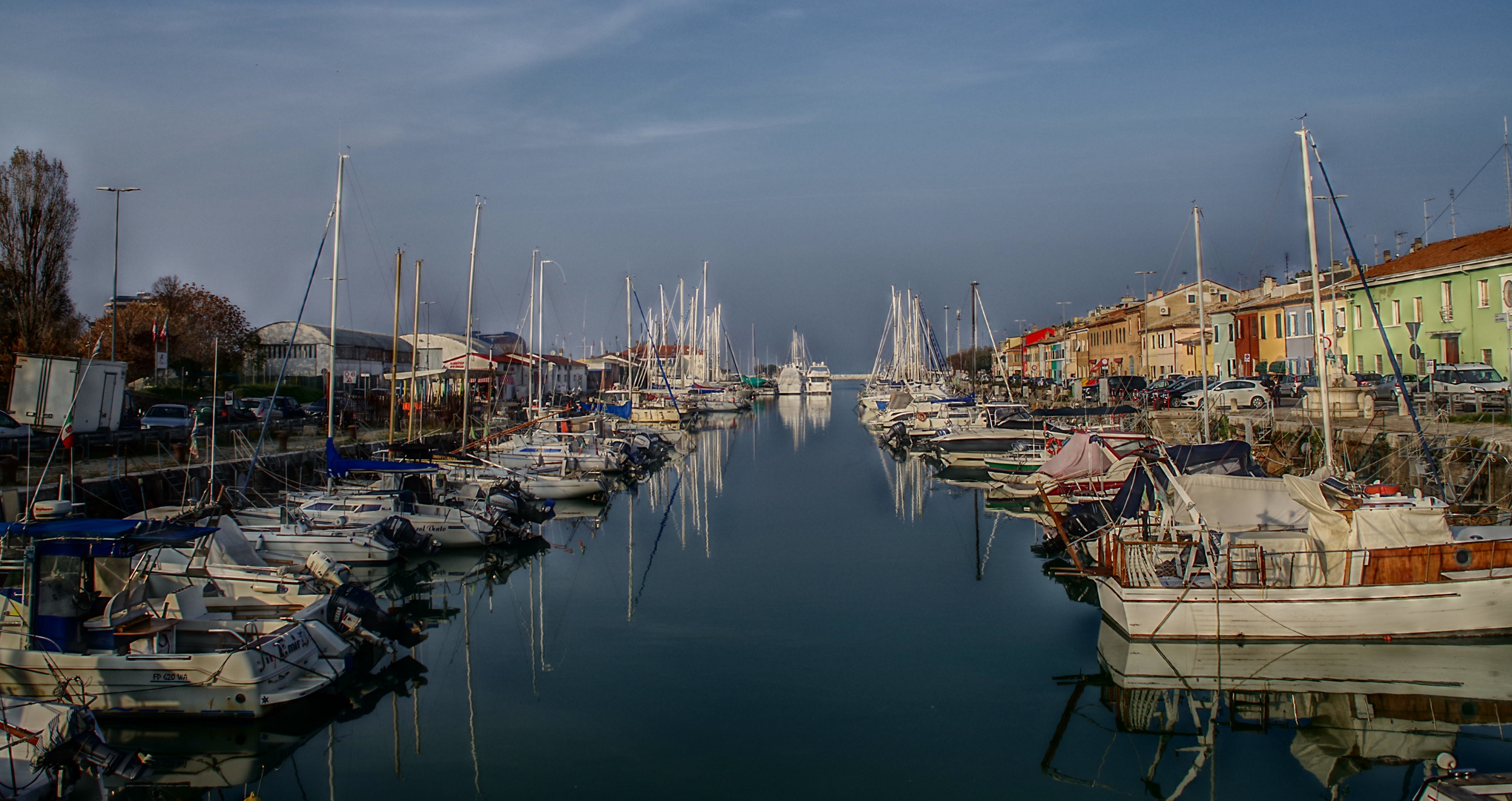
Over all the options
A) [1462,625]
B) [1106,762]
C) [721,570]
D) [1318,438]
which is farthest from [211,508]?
[1318,438]

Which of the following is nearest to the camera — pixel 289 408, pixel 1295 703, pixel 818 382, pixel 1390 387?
pixel 1295 703

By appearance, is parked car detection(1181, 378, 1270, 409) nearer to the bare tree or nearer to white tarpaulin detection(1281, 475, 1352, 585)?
white tarpaulin detection(1281, 475, 1352, 585)

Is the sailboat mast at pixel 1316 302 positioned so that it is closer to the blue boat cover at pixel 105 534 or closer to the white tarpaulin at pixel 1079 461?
the white tarpaulin at pixel 1079 461

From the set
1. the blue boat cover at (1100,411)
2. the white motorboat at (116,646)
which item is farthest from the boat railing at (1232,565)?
the blue boat cover at (1100,411)

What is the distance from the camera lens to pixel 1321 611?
49.5 feet

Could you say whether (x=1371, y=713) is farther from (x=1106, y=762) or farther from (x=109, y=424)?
(x=109, y=424)

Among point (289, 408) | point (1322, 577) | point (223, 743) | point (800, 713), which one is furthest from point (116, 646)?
point (289, 408)

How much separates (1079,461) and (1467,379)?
1554 cm

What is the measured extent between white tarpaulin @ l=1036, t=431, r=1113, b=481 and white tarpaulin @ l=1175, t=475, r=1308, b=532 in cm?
924

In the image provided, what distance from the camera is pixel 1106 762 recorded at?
1245 cm

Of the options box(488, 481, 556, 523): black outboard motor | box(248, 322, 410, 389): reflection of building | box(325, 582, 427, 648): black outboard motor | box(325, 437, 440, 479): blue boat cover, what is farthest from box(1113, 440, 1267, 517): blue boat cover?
box(248, 322, 410, 389): reflection of building

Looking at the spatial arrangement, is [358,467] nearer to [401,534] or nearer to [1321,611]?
[401,534]

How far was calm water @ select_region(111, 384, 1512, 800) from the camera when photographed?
38.9 ft

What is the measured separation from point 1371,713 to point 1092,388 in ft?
143
